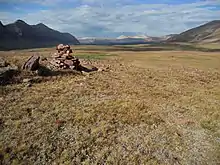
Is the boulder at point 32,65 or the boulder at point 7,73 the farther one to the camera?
the boulder at point 32,65

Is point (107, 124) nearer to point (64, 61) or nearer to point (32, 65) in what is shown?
point (32, 65)

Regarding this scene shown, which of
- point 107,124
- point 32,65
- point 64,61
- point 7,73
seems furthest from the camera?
point 64,61

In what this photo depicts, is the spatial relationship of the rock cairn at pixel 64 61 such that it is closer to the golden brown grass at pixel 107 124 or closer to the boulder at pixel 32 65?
the boulder at pixel 32 65

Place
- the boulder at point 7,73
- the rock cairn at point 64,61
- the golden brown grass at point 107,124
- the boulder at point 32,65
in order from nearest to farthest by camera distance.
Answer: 1. the golden brown grass at point 107,124
2. the boulder at point 7,73
3. the boulder at point 32,65
4. the rock cairn at point 64,61

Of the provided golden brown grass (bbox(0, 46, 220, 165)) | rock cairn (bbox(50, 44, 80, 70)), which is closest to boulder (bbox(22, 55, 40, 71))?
golden brown grass (bbox(0, 46, 220, 165))

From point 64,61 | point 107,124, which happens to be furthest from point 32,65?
point 107,124

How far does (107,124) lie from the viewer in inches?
731

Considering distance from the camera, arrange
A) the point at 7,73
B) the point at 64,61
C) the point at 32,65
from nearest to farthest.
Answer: the point at 7,73, the point at 32,65, the point at 64,61

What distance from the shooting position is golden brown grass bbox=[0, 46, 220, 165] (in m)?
14.7

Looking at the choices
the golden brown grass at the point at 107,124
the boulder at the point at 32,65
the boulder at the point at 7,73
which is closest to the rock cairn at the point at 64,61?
the boulder at the point at 32,65

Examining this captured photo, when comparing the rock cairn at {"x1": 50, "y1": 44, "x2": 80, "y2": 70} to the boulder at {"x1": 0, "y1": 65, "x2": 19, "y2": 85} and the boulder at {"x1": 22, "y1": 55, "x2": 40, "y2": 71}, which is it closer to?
the boulder at {"x1": 22, "y1": 55, "x2": 40, "y2": 71}

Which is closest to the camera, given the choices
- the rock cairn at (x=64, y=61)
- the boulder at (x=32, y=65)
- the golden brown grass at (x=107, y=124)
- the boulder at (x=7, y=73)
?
the golden brown grass at (x=107, y=124)

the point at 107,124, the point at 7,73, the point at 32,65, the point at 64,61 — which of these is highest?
the point at 32,65

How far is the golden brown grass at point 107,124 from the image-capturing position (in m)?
14.7
